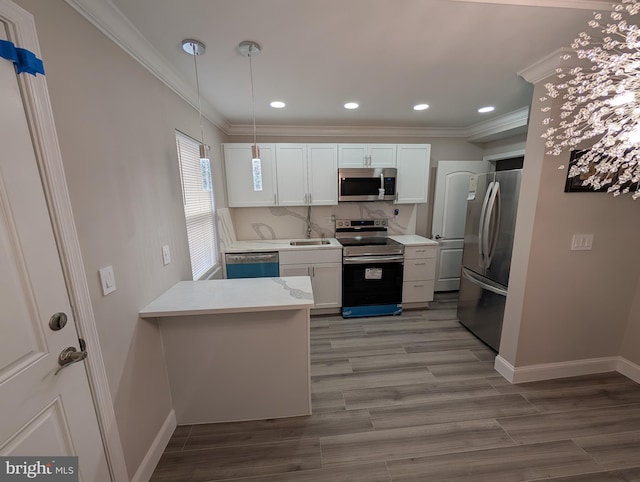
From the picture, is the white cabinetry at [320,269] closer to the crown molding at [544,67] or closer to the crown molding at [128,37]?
the crown molding at [128,37]

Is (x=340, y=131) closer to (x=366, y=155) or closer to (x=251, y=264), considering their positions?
(x=366, y=155)

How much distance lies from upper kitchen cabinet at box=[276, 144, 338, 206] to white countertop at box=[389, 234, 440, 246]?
104 cm

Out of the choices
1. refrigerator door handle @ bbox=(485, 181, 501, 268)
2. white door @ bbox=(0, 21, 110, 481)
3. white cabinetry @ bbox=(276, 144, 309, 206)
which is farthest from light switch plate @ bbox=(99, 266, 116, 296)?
refrigerator door handle @ bbox=(485, 181, 501, 268)

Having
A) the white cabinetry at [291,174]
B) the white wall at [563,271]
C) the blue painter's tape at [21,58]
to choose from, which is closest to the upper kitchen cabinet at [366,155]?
the white cabinetry at [291,174]

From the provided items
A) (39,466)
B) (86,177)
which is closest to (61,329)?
(39,466)

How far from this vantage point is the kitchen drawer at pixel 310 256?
306cm

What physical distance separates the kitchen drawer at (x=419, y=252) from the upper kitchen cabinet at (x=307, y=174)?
114 cm

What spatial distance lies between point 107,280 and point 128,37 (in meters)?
1.29

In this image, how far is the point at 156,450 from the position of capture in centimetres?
150

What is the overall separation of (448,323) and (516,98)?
8.16 feet

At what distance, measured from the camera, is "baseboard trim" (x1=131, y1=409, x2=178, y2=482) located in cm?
136

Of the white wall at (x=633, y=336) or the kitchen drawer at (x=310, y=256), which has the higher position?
the kitchen drawer at (x=310, y=256)

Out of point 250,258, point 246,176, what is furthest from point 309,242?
point 246,176

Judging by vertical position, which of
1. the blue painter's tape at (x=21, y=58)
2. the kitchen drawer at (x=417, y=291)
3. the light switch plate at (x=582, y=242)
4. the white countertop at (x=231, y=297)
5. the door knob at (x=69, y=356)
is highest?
the blue painter's tape at (x=21, y=58)
